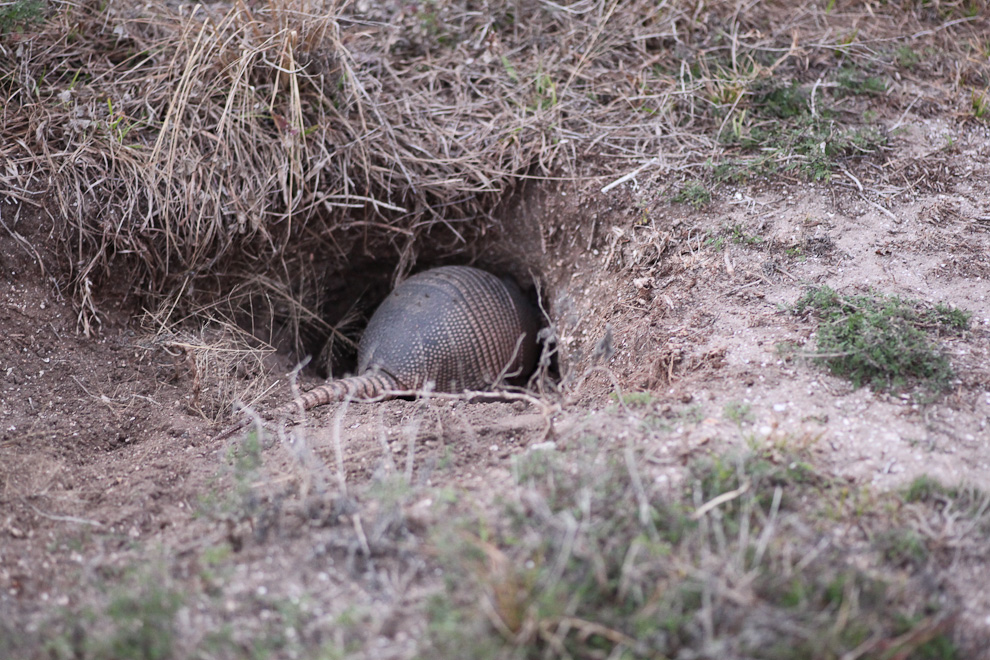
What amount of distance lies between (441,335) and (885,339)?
93.7 inches

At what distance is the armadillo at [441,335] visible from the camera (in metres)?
4.39

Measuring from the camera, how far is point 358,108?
438 cm

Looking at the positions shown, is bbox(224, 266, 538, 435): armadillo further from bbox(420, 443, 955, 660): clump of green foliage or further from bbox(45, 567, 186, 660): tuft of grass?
bbox(45, 567, 186, 660): tuft of grass

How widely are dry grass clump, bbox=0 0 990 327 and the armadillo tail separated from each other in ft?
2.91

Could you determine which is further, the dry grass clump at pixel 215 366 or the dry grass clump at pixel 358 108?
the dry grass clump at pixel 358 108

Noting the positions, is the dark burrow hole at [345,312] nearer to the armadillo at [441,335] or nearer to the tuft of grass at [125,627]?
the armadillo at [441,335]

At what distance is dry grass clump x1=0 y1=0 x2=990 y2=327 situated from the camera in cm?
397

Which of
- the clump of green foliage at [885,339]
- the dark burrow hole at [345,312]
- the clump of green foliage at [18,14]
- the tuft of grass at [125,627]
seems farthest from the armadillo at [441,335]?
the clump of green foliage at [18,14]

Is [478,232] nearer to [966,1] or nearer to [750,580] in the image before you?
[750,580]

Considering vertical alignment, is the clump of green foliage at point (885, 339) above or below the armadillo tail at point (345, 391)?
above

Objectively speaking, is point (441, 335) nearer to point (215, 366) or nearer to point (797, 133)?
point (215, 366)

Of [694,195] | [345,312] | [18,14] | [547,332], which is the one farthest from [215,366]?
[694,195]

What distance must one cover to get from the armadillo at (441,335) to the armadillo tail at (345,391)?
1cm

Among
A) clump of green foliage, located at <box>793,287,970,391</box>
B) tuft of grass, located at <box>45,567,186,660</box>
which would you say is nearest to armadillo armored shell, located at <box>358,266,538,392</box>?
clump of green foliage, located at <box>793,287,970,391</box>
